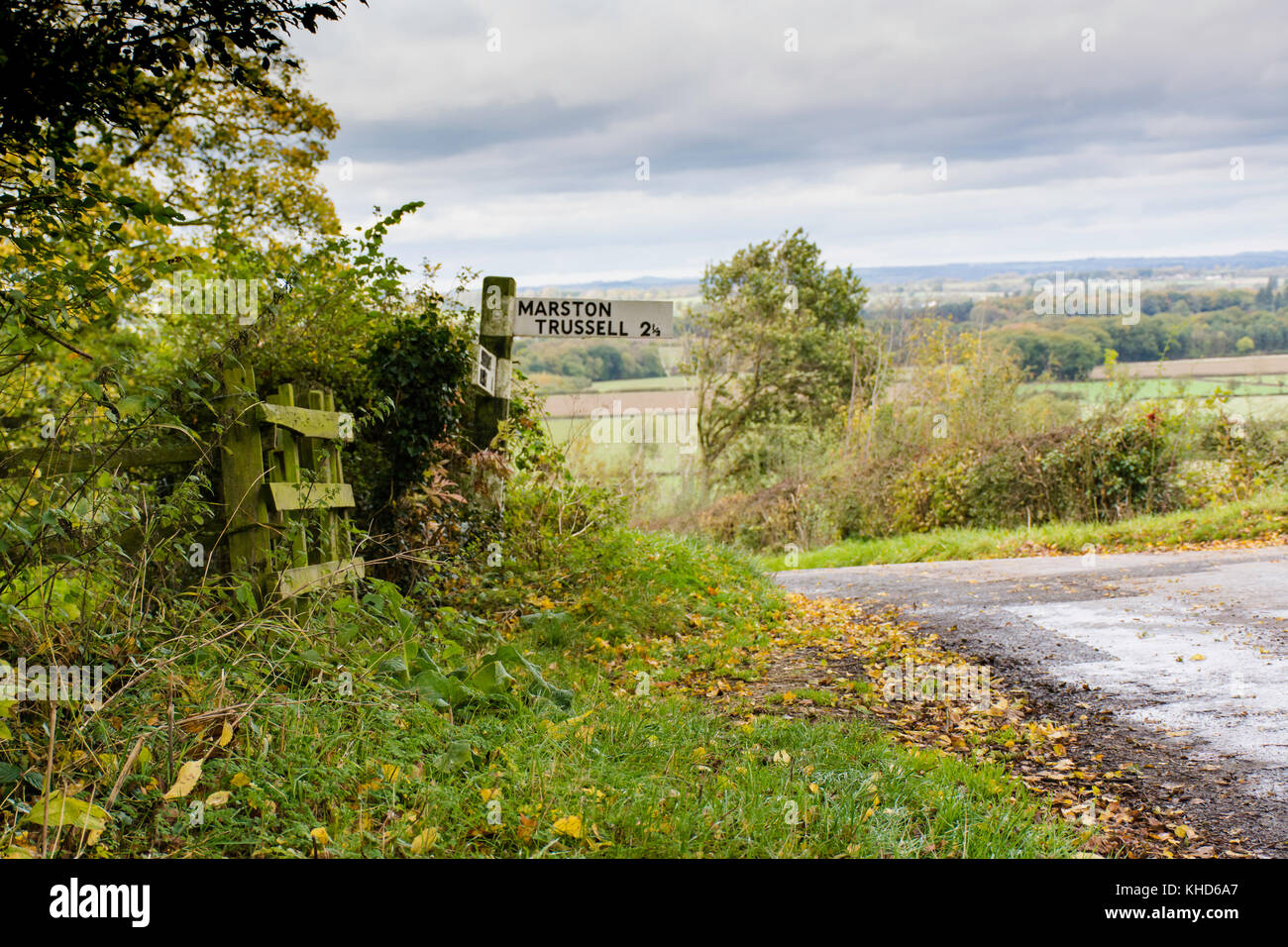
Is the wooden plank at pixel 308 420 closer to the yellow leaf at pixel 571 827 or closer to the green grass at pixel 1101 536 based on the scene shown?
the yellow leaf at pixel 571 827

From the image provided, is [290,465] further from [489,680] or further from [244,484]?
[489,680]

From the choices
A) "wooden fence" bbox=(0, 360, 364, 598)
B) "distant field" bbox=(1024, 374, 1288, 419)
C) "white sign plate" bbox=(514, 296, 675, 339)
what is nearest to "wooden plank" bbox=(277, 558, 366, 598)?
"wooden fence" bbox=(0, 360, 364, 598)

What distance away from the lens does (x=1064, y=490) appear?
15.2 meters

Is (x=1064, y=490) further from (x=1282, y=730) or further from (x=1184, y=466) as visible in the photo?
(x=1282, y=730)

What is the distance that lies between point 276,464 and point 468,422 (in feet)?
8.44

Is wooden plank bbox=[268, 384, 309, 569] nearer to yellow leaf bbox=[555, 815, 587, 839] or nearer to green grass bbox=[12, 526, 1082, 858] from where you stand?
green grass bbox=[12, 526, 1082, 858]

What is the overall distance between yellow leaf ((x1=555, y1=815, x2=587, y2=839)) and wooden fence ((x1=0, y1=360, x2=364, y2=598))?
6.83ft

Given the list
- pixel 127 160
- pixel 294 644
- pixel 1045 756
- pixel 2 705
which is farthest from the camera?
pixel 127 160

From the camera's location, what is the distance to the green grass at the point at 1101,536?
12.6m

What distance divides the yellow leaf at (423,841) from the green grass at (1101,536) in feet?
36.1

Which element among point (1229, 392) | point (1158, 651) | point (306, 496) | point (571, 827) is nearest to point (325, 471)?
point (306, 496)

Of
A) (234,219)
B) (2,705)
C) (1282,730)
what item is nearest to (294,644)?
(2,705)

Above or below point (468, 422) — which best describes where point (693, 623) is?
below
